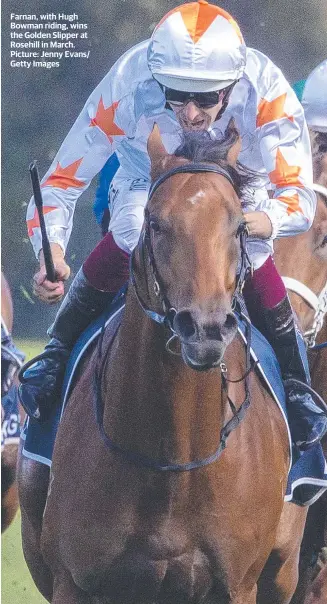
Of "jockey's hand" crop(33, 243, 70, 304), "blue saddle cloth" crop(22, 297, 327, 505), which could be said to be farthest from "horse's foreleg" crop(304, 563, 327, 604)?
"jockey's hand" crop(33, 243, 70, 304)

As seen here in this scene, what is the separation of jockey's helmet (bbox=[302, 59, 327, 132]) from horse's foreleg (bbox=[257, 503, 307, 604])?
1296mm

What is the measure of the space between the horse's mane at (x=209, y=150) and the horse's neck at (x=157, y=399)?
378 millimetres

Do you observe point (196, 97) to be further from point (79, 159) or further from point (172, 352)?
point (172, 352)

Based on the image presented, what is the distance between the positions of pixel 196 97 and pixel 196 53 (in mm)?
143

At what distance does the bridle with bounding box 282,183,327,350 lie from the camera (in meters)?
3.55

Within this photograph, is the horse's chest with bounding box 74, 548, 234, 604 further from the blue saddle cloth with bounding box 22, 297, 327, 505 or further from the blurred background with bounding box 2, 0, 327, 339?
the blurred background with bounding box 2, 0, 327, 339

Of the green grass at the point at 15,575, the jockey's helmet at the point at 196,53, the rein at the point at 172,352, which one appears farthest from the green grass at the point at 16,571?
the jockey's helmet at the point at 196,53

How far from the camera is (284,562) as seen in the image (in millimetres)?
3129

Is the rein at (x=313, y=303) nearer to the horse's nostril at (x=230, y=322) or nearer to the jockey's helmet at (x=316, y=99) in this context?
the jockey's helmet at (x=316, y=99)

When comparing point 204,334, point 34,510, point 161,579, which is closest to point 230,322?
point 204,334

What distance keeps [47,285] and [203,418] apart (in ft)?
2.20

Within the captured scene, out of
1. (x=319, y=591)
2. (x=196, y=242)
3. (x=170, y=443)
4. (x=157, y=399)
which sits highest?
(x=196, y=242)

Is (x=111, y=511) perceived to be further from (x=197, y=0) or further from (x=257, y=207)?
(x=197, y=0)

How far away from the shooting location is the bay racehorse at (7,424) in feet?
12.2
